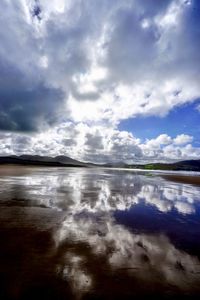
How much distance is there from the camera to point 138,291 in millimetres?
4836

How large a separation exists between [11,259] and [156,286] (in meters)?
4.35

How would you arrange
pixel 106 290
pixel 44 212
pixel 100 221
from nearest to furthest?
pixel 106 290
pixel 100 221
pixel 44 212

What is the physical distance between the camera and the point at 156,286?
508cm

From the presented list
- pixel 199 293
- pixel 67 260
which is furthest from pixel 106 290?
pixel 199 293

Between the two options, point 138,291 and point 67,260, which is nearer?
point 138,291

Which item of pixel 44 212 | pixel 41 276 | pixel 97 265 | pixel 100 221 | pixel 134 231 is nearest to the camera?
pixel 41 276

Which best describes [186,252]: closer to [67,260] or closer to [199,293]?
[199,293]

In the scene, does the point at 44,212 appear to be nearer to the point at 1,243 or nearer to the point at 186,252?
the point at 1,243

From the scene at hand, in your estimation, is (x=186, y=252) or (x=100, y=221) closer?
(x=186, y=252)

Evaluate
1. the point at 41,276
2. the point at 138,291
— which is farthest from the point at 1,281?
the point at 138,291

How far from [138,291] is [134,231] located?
469 centimetres

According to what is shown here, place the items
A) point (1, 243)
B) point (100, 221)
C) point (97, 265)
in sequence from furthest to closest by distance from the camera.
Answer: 1. point (100, 221)
2. point (1, 243)
3. point (97, 265)

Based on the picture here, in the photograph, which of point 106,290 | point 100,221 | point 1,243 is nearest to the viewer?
point 106,290

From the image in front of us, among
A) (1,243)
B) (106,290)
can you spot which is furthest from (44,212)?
(106,290)
